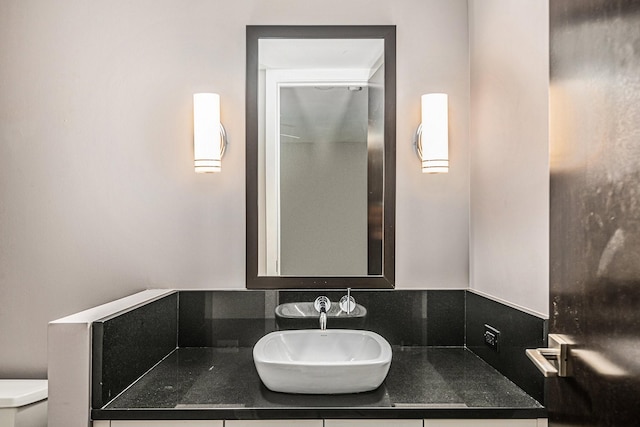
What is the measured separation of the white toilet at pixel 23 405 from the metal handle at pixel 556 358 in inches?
65.6

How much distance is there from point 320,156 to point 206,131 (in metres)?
0.46

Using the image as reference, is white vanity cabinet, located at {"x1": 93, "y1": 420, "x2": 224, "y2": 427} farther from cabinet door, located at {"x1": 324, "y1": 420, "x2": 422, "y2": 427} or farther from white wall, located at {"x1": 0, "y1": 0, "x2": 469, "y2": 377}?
white wall, located at {"x1": 0, "y1": 0, "x2": 469, "y2": 377}

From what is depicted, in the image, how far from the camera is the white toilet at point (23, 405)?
1.81 m

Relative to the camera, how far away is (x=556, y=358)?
1.05 meters

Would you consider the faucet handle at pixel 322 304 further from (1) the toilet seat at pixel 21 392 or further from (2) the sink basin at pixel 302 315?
(1) the toilet seat at pixel 21 392

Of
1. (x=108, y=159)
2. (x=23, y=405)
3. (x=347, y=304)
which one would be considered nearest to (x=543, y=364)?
(x=347, y=304)

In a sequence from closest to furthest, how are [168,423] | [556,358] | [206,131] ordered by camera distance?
[556,358] < [168,423] < [206,131]

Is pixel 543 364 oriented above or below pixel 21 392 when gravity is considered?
above

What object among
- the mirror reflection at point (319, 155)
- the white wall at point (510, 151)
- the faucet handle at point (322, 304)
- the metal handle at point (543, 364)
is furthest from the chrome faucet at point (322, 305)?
the metal handle at point (543, 364)

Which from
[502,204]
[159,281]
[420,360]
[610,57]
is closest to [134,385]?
[159,281]

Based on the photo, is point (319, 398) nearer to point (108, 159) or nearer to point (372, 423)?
point (372, 423)

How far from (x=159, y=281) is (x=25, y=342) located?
1.92 feet

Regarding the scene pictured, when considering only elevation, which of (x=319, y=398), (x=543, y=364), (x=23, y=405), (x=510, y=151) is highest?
(x=510, y=151)

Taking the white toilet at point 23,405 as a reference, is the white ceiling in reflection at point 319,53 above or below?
above
